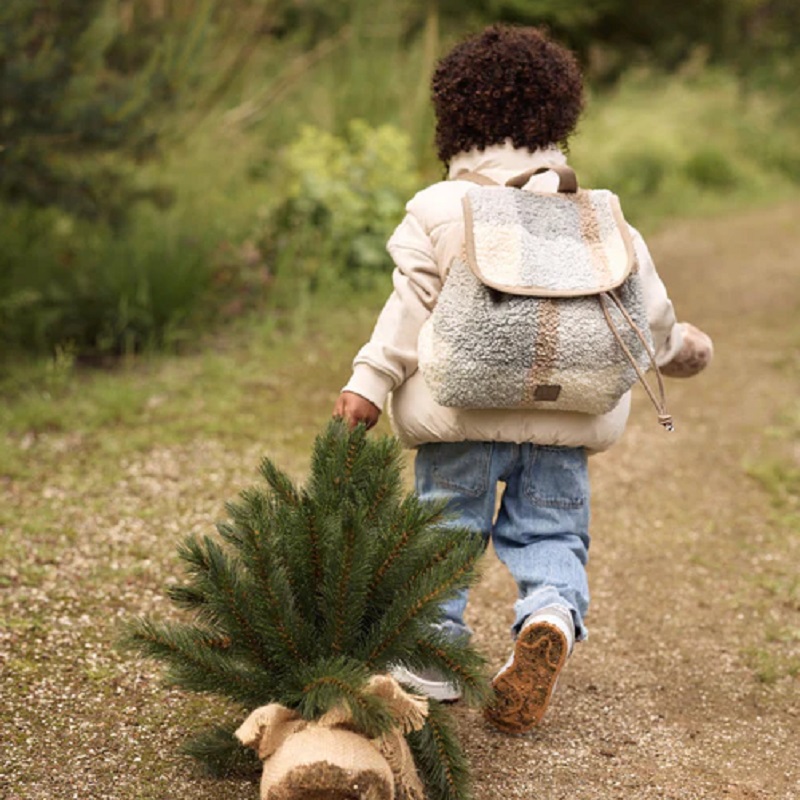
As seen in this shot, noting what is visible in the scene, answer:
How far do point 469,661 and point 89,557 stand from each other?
5.71ft

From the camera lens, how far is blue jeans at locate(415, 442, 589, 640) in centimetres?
287

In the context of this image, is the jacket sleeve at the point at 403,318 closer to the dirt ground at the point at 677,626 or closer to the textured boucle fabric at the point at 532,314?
the textured boucle fabric at the point at 532,314

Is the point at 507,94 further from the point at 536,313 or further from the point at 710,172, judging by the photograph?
the point at 710,172

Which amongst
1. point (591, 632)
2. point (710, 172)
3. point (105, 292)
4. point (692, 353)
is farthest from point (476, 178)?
point (710, 172)

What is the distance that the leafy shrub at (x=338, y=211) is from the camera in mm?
6883

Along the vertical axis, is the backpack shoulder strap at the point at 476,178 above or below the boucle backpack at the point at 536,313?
above

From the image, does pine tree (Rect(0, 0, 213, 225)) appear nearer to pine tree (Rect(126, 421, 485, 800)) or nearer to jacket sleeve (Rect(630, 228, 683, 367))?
jacket sleeve (Rect(630, 228, 683, 367))

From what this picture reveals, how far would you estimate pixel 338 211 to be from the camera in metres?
7.03

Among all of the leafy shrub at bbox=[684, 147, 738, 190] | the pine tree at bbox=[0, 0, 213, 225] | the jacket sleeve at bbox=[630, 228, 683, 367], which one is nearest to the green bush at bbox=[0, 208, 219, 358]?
the pine tree at bbox=[0, 0, 213, 225]

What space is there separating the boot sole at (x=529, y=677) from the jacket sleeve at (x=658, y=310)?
2.57 ft

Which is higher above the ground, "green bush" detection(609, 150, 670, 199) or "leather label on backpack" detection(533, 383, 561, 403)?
"leather label on backpack" detection(533, 383, 561, 403)

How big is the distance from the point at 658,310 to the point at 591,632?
1.14 m

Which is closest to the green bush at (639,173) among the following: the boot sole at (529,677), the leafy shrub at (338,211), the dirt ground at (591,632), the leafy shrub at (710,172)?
the leafy shrub at (710,172)

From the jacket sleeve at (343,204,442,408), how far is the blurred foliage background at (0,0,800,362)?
2291 mm
